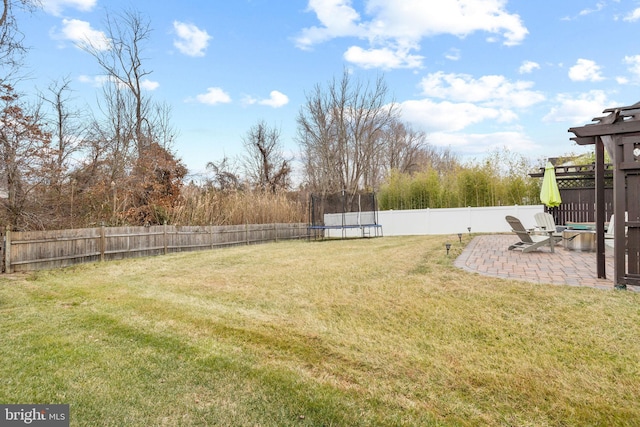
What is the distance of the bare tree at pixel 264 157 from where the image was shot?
25.6 meters

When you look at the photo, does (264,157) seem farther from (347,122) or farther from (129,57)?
(129,57)

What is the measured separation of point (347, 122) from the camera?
2042 centimetres

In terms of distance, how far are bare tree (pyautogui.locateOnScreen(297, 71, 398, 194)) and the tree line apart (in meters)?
0.06

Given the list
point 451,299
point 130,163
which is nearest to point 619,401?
point 451,299

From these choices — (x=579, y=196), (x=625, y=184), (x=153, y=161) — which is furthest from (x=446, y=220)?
(x=153, y=161)

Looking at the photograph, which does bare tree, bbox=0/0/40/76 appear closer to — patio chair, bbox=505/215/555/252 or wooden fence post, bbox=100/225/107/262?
wooden fence post, bbox=100/225/107/262

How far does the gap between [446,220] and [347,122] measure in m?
8.49

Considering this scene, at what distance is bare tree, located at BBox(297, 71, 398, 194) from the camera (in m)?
20.2

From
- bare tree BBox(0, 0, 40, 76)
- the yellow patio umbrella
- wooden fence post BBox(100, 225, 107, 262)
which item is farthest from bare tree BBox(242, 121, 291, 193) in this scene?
the yellow patio umbrella

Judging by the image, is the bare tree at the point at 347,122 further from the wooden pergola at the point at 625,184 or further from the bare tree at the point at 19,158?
the wooden pergola at the point at 625,184

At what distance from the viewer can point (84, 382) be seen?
2445mm

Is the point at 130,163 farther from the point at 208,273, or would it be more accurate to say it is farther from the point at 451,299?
the point at 451,299

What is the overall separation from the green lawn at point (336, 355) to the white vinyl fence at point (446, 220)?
10396 millimetres

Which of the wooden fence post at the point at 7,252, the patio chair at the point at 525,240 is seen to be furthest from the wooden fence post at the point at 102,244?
the patio chair at the point at 525,240
